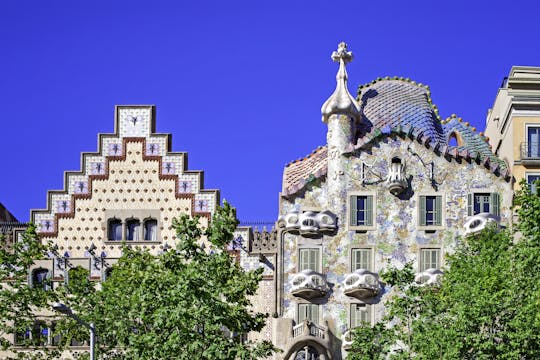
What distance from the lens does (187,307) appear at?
6066cm

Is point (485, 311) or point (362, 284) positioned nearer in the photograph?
point (485, 311)

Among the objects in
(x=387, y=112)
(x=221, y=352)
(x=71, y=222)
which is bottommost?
(x=221, y=352)

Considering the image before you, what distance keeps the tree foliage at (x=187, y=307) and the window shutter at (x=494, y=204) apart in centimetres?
1538

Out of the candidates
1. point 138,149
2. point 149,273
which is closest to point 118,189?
point 138,149

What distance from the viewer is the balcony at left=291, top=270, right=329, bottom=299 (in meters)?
74.7

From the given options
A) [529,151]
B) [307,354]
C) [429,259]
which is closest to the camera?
[307,354]

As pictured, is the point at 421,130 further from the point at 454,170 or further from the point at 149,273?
the point at 149,273

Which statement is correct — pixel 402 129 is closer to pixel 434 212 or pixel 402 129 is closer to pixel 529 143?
pixel 434 212

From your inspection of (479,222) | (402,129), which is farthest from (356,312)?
(402,129)

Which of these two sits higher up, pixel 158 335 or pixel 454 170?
pixel 454 170

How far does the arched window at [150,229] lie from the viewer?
3031 inches

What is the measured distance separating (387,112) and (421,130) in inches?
87.1

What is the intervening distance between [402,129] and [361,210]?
3849 millimetres

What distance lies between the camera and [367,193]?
76.6 meters
